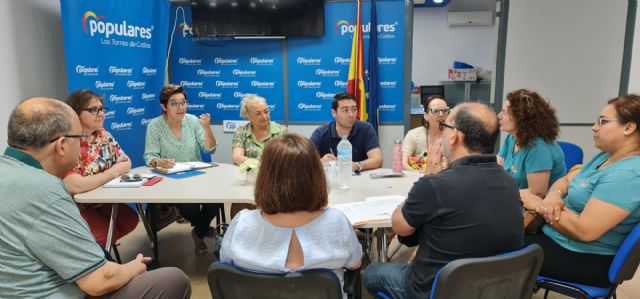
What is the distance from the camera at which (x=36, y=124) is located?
1.46 m

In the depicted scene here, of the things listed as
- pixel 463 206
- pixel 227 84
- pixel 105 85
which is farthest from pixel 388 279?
pixel 227 84

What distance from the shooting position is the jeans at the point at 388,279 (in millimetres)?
1665

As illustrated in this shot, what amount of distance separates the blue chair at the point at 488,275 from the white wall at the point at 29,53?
3.27m

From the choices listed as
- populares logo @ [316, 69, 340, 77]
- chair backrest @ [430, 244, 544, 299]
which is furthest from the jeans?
populares logo @ [316, 69, 340, 77]

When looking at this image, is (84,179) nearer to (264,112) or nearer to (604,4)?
(264,112)

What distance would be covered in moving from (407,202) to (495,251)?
339 mm

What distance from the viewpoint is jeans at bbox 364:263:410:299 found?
5.46 ft

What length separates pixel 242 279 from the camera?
130cm

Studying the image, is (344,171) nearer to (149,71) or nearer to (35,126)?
(35,126)

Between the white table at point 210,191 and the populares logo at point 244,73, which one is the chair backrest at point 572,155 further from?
the populares logo at point 244,73

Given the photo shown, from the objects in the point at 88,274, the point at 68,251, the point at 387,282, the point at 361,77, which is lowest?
the point at 387,282

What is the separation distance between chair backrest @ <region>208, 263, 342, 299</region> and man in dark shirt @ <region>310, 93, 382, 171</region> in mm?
1805

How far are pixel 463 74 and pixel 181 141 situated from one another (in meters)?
5.80

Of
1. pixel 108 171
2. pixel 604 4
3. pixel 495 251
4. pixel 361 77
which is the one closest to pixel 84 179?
pixel 108 171
